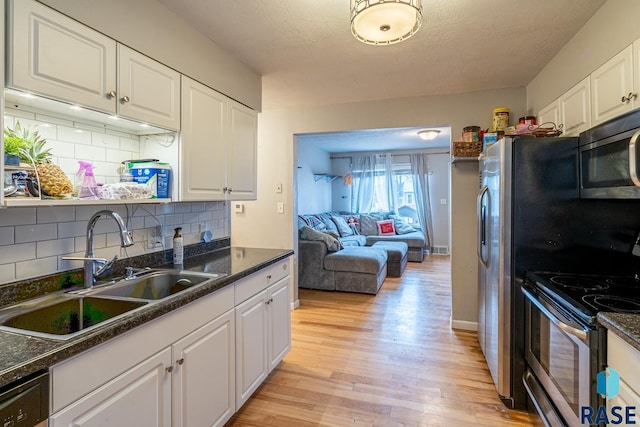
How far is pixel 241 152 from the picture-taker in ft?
7.93

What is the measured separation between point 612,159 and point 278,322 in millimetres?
2088

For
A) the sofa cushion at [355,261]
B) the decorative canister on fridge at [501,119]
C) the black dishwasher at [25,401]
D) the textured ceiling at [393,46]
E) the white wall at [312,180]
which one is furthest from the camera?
the white wall at [312,180]

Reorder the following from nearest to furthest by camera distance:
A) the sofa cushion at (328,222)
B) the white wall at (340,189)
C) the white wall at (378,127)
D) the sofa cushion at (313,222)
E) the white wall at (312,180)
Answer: the white wall at (378,127)
the sofa cushion at (313,222)
the sofa cushion at (328,222)
the white wall at (312,180)
the white wall at (340,189)

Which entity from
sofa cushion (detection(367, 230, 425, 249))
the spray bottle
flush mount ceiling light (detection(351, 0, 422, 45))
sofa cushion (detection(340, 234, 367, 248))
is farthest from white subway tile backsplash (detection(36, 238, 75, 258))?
sofa cushion (detection(367, 230, 425, 249))

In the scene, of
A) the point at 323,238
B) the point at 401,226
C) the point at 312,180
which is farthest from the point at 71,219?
the point at 401,226

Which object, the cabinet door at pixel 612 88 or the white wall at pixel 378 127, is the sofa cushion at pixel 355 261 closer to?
the white wall at pixel 378 127

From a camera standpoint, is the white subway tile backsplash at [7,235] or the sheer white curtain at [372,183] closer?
the white subway tile backsplash at [7,235]

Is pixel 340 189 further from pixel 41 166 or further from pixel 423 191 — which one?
pixel 41 166

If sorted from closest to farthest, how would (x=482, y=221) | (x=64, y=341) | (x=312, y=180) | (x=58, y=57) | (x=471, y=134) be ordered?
(x=64, y=341) < (x=58, y=57) < (x=482, y=221) < (x=471, y=134) < (x=312, y=180)

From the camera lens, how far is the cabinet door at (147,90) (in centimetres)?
151

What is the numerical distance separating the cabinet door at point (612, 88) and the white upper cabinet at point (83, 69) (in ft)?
7.45

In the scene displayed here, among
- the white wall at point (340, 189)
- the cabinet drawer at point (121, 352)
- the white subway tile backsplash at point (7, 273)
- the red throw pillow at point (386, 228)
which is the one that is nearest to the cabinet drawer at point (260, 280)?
the cabinet drawer at point (121, 352)

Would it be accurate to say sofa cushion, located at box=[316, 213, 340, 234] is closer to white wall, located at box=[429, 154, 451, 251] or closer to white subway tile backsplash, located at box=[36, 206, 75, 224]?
white wall, located at box=[429, 154, 451, 251]

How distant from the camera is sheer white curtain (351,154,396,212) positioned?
7.43 m
